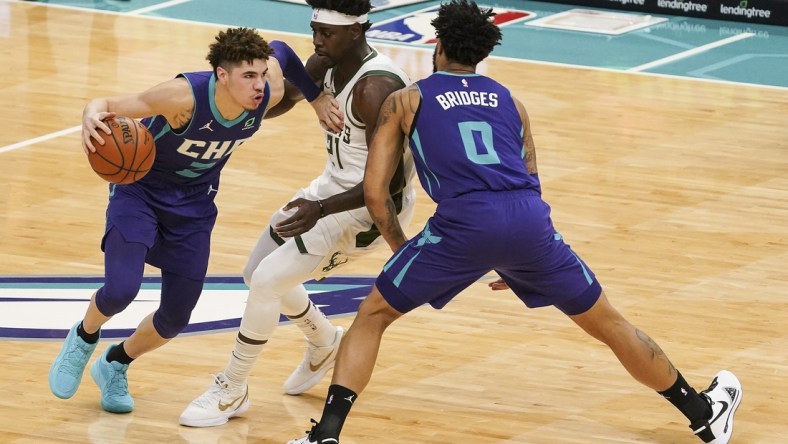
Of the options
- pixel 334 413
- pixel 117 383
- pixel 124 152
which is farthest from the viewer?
pixel 117 383

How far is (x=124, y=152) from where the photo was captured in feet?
19.0

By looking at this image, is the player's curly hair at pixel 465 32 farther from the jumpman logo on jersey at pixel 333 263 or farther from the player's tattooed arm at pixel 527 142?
the jumpman logo on jersey at pixel 333 263

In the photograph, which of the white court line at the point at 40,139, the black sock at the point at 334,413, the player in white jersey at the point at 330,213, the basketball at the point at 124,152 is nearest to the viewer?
the black sock at the point at 334,413

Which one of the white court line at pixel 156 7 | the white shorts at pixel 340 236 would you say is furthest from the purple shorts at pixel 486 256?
the white court line at pixel 156 7

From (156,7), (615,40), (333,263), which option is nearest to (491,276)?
(333,263)

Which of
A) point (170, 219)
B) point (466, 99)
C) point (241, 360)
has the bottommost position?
point (241, 360)

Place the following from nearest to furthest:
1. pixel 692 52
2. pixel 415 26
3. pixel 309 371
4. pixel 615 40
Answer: pixel 309 371 → pixel 692 52 → pixel 615 40 → pixel 415 26

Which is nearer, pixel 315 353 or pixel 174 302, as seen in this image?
pixel 174 302

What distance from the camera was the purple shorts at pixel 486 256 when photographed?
18.3ft

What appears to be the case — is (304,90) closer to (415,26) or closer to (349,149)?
(349,149)

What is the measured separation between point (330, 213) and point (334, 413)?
87 cm

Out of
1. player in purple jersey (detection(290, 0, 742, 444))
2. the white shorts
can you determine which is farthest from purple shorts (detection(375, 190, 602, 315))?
the white shorts

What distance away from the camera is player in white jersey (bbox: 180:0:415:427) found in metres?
6.09

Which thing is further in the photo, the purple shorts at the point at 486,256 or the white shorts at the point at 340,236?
the white shorts at the point at 340,236
